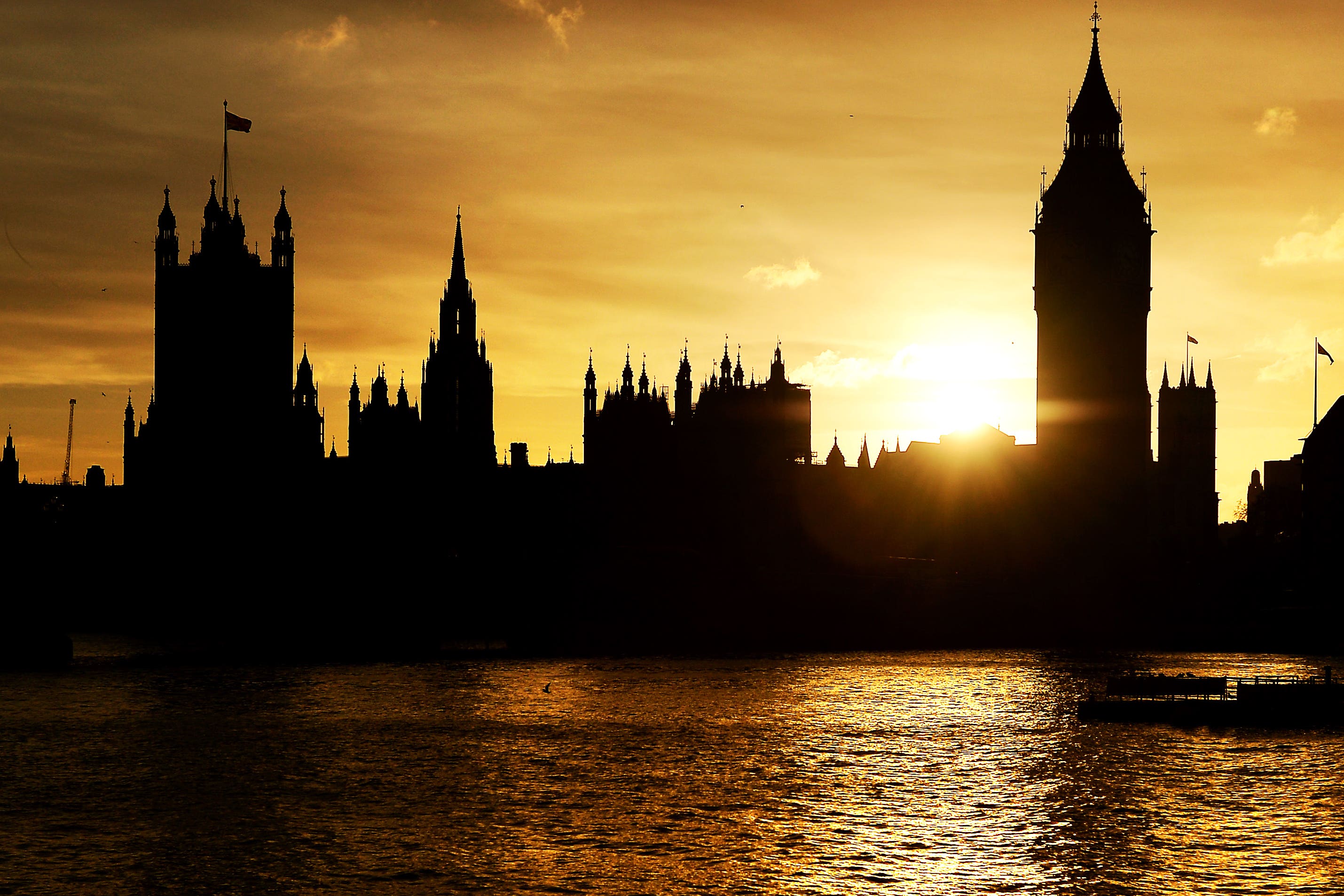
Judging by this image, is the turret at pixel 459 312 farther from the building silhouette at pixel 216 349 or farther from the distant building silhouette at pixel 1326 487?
the distant building silhouette at pixel 1326 487

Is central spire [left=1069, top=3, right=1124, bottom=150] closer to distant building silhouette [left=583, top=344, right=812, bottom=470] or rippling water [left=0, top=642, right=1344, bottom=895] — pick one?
distant building silhouette [left=583, top=344, right=812, bottom=470]

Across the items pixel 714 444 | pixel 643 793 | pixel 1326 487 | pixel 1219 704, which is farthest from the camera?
pixel 714 444

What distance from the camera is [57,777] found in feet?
168

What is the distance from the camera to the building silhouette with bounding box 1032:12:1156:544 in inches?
6201

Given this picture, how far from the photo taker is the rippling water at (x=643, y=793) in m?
38.0

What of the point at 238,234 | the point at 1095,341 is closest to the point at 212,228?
the point at 238,234

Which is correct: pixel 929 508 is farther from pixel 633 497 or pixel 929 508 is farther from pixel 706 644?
pixel 706 644

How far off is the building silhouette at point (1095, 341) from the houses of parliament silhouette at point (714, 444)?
0.63ft

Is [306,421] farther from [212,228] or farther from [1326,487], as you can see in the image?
[1326,487]

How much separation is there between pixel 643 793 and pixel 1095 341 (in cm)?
11854

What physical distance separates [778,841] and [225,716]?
33114 mm

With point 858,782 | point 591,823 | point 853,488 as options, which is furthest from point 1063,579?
point 591,823

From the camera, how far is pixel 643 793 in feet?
161

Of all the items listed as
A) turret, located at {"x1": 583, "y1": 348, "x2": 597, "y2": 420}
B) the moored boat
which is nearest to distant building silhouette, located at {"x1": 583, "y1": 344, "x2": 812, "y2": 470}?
turret, located at {"x1": 583, "y1": 348, "x2": 597, "y2": 420}
